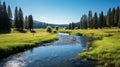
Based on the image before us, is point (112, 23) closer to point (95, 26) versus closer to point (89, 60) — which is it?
point (95, 26)

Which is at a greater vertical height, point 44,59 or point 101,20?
point 101,20

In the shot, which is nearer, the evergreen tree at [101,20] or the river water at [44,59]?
the river water at [44,59]

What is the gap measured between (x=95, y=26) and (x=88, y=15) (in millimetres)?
22623

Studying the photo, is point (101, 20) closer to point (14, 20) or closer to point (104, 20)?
point (104, 20)

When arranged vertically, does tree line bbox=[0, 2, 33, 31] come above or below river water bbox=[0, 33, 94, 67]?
above

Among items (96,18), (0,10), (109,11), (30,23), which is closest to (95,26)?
(96,18)

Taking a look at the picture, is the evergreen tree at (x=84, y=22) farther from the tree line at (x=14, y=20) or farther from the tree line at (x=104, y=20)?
the tree line at (x=14, y=20)

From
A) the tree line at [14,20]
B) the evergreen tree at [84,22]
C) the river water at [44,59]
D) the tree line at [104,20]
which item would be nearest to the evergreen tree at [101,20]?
the tree line at [104,20]

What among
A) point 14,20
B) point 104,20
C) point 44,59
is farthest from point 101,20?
point 44,59

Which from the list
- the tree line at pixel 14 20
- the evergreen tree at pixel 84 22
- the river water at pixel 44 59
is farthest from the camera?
the evergreen tree at pixel 84 22

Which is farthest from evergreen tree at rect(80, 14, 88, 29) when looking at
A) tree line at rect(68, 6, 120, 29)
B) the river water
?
the river water

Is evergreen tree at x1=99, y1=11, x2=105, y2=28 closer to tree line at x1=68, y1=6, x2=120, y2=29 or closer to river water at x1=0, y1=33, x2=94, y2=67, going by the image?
tree line at x1=68, y1=6, x2=120, y2=29

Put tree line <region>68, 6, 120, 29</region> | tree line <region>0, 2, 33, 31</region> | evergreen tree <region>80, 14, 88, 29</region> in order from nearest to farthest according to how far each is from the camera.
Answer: tree line <region>0, 2, 33, 31</region>, tree line <region>68, 6, 120, 29</region>, evergreen tree <region>80, 14, 88, 29</region>

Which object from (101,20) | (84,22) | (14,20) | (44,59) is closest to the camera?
(44,59)
